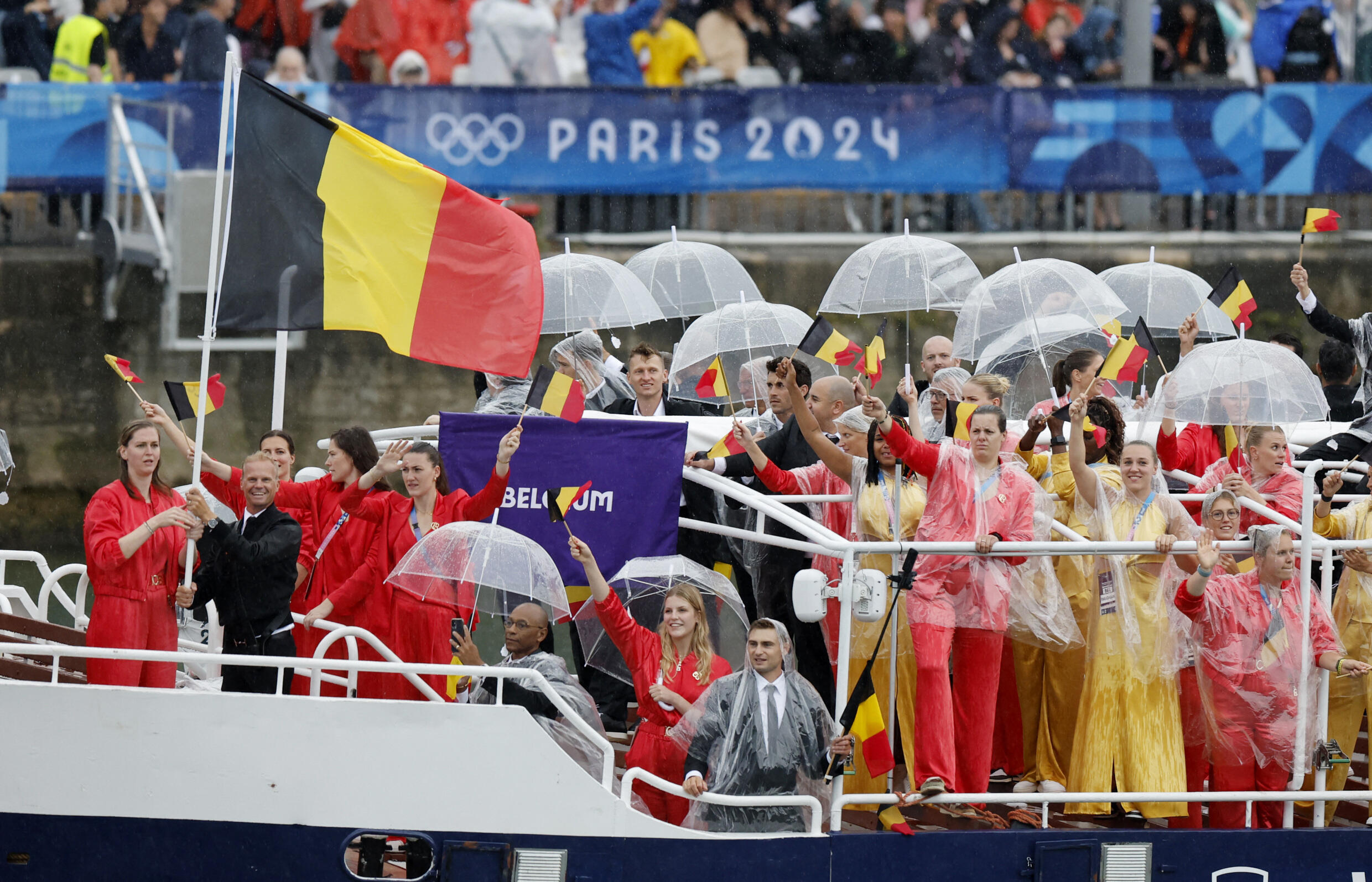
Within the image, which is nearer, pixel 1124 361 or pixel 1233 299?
pixel 1124 361

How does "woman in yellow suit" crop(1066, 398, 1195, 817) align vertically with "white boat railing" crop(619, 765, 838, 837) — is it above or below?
above

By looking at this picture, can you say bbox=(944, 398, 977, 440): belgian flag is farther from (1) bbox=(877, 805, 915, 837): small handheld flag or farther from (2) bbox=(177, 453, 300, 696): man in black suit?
(2) bbox=(177, 453, 300, 696): man in black suit

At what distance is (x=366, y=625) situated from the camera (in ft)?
29.6

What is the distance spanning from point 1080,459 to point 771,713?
1762mm

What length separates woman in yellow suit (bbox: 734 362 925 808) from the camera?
849 centimetres

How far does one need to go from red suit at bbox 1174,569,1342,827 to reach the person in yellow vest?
12.8 meters

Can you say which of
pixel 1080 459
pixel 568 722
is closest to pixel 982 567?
pixel 1080 459

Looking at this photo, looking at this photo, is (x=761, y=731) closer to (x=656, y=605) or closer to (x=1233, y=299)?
(x=656, y=605)

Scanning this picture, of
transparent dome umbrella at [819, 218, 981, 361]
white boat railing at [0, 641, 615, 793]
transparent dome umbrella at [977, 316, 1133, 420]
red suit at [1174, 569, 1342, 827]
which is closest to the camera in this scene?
white boat railing at [0, 641, 615, 793]

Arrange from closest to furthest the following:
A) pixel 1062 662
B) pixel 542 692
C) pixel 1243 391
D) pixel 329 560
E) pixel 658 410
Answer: pixel 542 692
pixel 1062 662
pixel 1243 391
pixel 329 560
pixel 658 410

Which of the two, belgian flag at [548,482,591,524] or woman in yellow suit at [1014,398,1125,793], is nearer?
belgian flag at [548,482,591,524]

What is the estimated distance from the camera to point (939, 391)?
1012 centimetres

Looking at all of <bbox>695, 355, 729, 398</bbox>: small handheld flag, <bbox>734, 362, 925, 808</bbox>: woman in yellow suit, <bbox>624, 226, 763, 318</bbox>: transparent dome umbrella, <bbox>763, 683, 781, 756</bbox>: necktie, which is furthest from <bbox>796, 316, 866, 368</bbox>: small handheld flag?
Answer: <bbox>624, 226, 763, 318</bbox>: transparent dome umbrella

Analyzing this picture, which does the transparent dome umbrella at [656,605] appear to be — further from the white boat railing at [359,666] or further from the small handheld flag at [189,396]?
the small handheld flag at [189,396]
